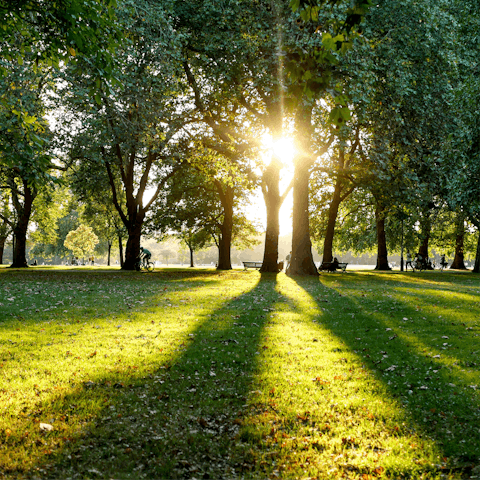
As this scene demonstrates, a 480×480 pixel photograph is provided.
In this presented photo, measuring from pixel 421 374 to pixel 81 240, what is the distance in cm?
7679

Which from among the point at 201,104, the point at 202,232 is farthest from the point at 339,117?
the point at 202,232

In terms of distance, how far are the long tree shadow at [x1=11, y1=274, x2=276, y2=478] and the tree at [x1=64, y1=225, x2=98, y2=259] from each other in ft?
236

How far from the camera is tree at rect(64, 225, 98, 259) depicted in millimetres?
74500

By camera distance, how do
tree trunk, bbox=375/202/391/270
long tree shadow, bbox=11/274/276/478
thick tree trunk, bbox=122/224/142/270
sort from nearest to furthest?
1. long tree shadow, bbox=11/274/276/478
2. thick tree trunk, bbox=122/224/142/270
3. tree trunk, bbox=375/202/391/270

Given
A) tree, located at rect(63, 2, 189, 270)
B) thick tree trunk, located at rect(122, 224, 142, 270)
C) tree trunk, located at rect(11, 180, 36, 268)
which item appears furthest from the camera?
tree trunk, located at rect(11, 180, 36, 268)

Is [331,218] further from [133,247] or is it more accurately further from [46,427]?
[46,427]

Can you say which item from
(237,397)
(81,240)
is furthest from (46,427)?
(81,240)

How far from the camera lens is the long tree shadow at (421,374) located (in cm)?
474

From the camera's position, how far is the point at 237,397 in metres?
5.85

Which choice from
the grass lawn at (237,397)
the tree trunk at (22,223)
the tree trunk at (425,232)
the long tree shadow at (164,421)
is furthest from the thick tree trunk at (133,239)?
the long tree shadow at (164,421)

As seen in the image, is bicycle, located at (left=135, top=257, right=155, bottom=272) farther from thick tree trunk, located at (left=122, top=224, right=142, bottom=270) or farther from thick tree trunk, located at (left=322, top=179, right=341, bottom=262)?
thick tree trunk, located at (left=322, top=179, right=341, bottom=262)

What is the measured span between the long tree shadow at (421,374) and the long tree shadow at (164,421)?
2.17 metres

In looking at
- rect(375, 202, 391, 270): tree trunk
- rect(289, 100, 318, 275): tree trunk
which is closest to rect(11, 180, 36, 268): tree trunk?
rect(289, 100, 318, 275): tree trunk

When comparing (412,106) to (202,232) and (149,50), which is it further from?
(202,232)
